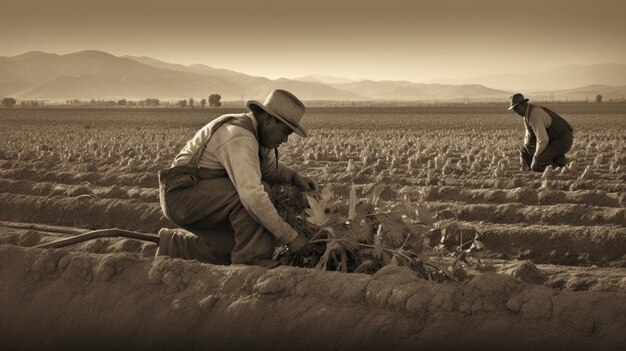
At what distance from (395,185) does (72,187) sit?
489 cm

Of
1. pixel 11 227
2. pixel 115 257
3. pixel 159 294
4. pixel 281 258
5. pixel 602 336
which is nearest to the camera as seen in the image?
pixel 602 336

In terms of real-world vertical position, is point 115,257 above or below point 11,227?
above

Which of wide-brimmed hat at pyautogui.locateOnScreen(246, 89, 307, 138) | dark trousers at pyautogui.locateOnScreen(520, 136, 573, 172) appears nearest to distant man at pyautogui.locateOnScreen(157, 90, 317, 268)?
wide-brimmed hat at pyautogui.locateOnScreen(246, 89, 307, 138)

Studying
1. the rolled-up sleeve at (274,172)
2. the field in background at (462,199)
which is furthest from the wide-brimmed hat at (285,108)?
the field in background at (462,199)

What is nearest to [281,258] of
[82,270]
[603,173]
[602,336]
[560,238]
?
[82,270]

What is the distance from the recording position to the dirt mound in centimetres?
350

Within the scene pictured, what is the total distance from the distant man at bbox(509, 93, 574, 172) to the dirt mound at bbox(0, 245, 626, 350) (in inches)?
264

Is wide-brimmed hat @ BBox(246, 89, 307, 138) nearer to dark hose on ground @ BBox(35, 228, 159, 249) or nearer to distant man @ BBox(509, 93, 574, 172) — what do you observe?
dark hose on ground @ BBox(35, 228, 159, 249)

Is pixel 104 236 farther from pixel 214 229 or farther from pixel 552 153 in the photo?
pixel 552 153

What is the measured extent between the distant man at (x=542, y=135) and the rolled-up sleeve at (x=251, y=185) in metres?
6.22

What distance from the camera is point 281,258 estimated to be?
4.96 m

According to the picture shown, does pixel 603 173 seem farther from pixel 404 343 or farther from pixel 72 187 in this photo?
pixel 404 343

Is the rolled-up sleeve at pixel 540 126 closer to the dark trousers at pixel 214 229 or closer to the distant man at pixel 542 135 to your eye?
the distant man at pixel 542 135

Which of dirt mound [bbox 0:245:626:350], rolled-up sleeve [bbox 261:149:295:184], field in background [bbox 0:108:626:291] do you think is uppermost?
rolled-up sleeve [bbox 261:149:295:184]
